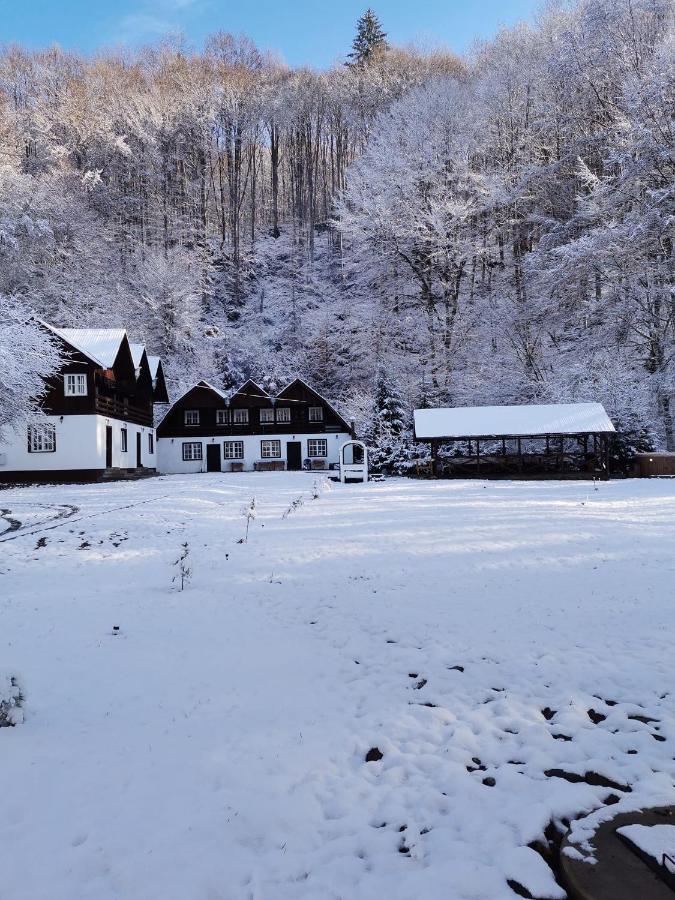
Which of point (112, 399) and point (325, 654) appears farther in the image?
point (112, 399)

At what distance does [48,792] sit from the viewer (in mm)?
3084

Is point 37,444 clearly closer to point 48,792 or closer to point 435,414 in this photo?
point 435,414

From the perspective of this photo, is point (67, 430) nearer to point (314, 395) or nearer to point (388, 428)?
point (314, 395)

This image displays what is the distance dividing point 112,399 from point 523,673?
96.1 feet

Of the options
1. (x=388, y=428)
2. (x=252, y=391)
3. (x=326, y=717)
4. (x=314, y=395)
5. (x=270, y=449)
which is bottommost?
(x=326, y=717)

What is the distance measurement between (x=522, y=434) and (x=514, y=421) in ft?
3.01

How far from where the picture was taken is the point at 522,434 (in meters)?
25.0

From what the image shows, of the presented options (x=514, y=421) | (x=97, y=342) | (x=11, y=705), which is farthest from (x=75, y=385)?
(x=11, y=705)

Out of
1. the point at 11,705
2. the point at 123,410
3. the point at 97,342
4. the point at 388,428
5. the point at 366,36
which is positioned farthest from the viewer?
the point at 366,36

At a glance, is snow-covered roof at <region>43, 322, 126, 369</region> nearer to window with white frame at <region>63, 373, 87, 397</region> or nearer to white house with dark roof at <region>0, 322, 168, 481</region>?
white house with dark roof at <region>0, 322, 168, 481</region>

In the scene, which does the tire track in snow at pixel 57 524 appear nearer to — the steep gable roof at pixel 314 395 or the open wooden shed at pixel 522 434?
the open wooden shed at pixel 522 434

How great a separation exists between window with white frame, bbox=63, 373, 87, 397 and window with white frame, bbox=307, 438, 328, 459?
655 inches

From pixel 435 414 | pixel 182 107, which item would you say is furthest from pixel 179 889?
pixel 182 107

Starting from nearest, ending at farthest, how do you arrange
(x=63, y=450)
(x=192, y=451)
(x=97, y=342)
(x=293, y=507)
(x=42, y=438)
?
(x=293, y=507)
(x=63, y=450)
(x=42, y=438)
(x=97, y=342)
(x=192, y=451)
